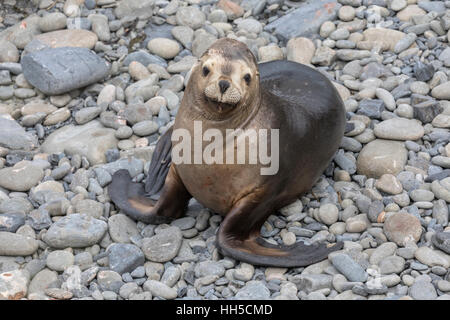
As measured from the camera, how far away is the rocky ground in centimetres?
532

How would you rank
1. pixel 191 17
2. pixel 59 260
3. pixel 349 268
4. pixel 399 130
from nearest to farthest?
1. pixel 349 268
2. pixel 59 260
3. pixel 399 130
4. pixel 191 17

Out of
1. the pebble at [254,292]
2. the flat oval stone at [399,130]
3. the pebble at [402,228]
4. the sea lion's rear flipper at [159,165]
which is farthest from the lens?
the flat oval stone at [399,130]

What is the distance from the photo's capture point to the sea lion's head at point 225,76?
16.7 feet

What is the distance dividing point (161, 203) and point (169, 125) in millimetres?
1189

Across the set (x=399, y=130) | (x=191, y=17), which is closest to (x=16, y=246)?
(x=399, y=130)

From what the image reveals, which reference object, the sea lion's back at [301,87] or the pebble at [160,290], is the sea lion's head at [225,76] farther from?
the pebble at [160,290]

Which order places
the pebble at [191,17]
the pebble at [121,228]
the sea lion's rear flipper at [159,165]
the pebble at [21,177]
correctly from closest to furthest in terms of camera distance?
1. the pebble at [121,228]
2. the pebble at [21,177]
3. the sea lion's rear flipper at [159,165]
4. the pebble at [191,17]

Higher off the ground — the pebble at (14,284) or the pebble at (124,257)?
the pebble at (14,284)

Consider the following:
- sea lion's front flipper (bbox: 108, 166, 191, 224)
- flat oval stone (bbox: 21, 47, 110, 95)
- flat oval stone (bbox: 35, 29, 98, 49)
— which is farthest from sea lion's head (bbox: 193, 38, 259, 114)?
flat oval stone (bbox: 35, 29, 98, 49)

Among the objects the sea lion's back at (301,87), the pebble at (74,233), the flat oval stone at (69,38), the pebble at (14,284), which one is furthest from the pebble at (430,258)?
the flat oval stone at (69,38)

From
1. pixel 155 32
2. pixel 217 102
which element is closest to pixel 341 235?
pixel 217 102

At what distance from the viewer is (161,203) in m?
5.92

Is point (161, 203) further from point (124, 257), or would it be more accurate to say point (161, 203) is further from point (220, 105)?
point (220, 105)

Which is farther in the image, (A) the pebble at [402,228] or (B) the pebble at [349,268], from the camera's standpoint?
(A) the pebble at [402,228]
